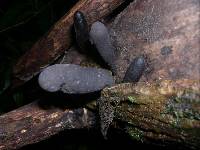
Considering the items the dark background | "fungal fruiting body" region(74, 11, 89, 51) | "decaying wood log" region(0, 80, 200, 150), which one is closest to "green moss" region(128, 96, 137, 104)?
"decaying wood log" region(0, 80, 200, 150)

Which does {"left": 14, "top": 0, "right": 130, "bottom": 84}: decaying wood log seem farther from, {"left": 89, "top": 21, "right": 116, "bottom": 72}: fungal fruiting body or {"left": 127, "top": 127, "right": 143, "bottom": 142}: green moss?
{"left": 127, "top": 127, "right": 143, "bottom": 142}: green moss

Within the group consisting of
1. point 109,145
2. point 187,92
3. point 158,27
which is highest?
point 158,27

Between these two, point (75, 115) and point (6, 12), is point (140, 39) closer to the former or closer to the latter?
point (75, 115)

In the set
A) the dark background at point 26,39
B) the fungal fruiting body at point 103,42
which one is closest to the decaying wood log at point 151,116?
the fungal fruiting body at point 103,42

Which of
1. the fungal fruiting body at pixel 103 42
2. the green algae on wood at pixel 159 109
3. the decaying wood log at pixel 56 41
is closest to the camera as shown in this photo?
the green algae on wood at pixel 159 109

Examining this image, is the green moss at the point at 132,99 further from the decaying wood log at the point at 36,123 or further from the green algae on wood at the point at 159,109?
the decaying wood log at the point at 36,123

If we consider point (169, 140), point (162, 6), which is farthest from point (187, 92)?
point (162, 6)

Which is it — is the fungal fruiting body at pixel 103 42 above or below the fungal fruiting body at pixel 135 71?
above
